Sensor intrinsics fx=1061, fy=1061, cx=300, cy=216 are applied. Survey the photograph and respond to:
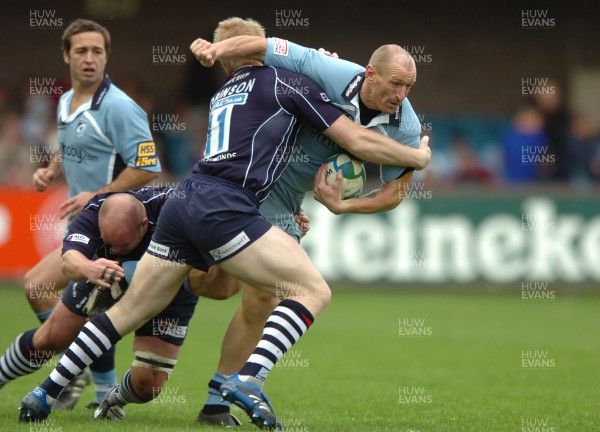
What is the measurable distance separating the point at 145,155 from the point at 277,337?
2.40 m

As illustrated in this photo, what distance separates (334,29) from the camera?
21234mm

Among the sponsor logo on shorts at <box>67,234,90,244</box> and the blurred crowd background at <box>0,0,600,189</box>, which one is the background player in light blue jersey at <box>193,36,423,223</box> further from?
the blurred crowd background at <box>0,0,600,189</box>

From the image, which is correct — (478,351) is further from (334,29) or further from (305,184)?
(334,29)

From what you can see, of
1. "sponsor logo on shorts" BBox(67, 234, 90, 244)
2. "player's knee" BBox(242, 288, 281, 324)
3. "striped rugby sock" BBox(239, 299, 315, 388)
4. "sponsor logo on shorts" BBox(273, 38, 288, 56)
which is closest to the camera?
"striped rugby sock" BBox(239, 299, 315, 388)

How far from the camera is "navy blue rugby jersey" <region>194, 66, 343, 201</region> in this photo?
6.18 m

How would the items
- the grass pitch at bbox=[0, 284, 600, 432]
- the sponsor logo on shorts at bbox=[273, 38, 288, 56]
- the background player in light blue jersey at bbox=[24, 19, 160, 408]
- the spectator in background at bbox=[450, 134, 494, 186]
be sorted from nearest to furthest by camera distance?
1. the sponsor logo on shorts at bbox=[273, 38, 288, 56]
2. the grass pitch at bbox=[0, 284, 600, 432]
3. the background player in light blue jersey at bbox=[24, 19, 160, 408]
4. the spectator in background at bbox=[450, 134, 494, 186]

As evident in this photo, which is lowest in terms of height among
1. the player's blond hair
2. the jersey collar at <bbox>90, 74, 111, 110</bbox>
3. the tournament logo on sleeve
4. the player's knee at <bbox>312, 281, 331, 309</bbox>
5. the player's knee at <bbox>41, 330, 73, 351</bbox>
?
the player's knee at <bbox>41, 330, 73, 351</bbox>

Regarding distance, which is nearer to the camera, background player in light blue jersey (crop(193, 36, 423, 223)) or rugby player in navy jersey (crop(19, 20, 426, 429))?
rugby player in navy jersey (crop(19, 20, 426, 429))

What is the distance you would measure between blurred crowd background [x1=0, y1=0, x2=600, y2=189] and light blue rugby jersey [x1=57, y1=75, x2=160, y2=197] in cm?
1103

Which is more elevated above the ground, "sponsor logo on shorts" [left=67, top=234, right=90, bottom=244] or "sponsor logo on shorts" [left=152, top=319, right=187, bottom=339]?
"sponsor logo on shorts" [left=67, top=234, right=90, bottom=244]

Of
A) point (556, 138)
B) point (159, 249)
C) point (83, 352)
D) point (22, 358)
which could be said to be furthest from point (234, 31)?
point (556, 138)

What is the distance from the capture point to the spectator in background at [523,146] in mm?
17766

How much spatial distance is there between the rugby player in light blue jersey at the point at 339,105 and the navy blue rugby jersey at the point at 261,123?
0.38ft

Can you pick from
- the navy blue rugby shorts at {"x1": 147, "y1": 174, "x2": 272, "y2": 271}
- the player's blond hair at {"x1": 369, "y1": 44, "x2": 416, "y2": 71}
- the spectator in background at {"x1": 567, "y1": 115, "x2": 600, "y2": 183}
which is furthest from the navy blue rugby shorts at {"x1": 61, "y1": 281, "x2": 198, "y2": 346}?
the spectator in background at {"x1": 567, "y1": 115, "x2": 600, "y2": 183}
